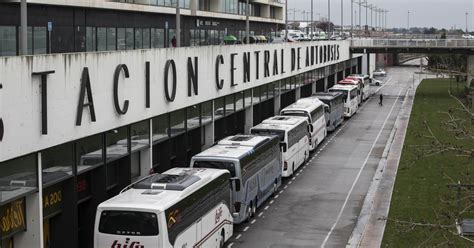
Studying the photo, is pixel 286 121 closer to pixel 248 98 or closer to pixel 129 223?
pixel 248 98

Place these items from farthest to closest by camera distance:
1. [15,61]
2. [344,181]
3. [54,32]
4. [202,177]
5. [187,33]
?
[187,33] < [344,181] < [54,32] < [202,177] < [15,61]

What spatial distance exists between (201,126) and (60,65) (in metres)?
14.3

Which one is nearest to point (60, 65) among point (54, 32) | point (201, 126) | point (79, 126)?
point (79, 126)

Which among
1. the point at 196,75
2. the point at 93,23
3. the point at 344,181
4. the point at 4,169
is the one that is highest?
the point at 93,23

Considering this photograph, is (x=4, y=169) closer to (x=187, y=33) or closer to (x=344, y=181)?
(x=344, y=181)

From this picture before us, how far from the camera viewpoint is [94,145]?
79.6 feet

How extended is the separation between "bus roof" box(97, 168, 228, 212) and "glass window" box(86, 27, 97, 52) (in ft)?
30.3

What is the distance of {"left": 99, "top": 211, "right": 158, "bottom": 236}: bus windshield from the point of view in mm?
20188

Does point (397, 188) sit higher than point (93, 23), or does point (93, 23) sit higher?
point (93, 23)

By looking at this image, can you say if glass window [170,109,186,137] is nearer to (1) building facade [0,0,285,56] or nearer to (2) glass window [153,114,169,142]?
(2) glass window [153,114,169,142]

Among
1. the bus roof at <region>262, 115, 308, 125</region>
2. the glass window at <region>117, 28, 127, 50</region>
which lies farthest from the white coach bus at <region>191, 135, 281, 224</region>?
the glass window at <region>117, 28, 127, 50</region>

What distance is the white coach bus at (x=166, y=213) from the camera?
20.2m

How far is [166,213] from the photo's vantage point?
20.4m

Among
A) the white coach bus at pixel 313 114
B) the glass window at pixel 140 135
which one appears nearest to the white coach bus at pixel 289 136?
the white coach bus at pixel 313 114
